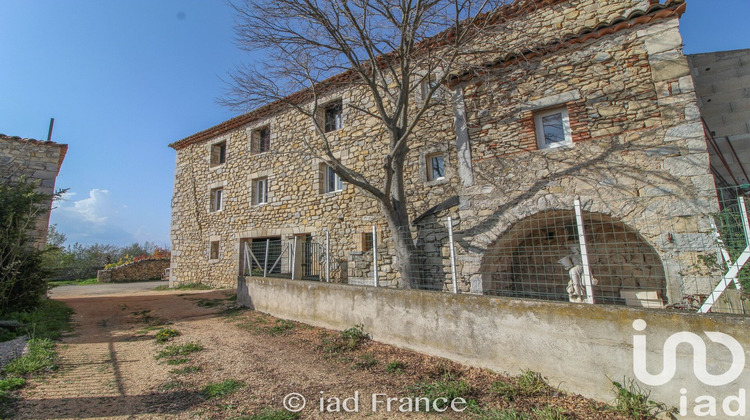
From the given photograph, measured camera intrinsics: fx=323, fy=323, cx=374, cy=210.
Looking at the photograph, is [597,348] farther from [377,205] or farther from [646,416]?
[377,205]

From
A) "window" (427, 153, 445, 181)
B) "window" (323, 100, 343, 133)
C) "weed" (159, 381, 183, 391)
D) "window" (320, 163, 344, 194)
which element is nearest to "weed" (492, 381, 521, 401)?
"weed" (159, 381, 183, 391)

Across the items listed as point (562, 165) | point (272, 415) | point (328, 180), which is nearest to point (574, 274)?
point (562, 165)

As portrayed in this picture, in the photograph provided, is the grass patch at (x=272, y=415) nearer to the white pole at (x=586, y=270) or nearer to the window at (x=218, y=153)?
the white pole at (x=586, y=270)

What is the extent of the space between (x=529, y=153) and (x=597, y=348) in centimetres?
371

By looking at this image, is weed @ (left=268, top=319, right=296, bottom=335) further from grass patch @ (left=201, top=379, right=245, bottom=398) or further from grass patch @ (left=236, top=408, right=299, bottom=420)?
grass patch @ (left=236, top=408, right=299, bottom=420)

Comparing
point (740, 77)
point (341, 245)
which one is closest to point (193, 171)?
point (341, 245)

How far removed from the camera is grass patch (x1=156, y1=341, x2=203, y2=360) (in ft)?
13.8

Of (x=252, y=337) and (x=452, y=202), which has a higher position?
(x=452, y=202)

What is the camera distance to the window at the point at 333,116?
10398 millimetres

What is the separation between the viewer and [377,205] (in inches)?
346

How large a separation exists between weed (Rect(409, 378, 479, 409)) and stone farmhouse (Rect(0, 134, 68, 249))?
9.02 meters

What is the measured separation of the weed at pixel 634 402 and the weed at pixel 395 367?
6.42 ft

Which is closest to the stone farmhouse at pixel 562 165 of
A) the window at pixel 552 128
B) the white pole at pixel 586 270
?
the window at pixel 552 128

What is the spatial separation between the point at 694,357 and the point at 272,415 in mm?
3251
